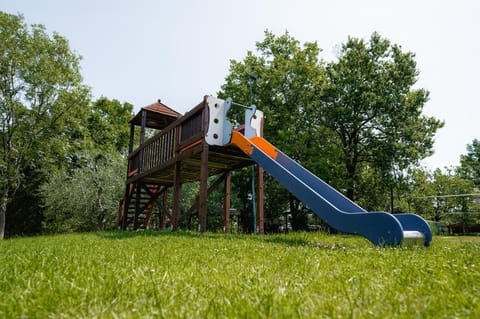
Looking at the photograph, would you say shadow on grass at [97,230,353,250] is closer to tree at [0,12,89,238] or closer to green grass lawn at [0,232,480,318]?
green grass lawn at [0,232,480,318]

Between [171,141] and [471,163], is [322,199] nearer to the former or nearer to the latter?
[171,141]

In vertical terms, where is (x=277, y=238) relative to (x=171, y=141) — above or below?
below

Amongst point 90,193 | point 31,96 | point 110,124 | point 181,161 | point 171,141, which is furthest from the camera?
point 110,124

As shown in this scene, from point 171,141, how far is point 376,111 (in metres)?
14.7

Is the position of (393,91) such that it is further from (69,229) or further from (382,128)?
(69,229)

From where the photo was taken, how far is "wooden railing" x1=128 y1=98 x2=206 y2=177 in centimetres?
861

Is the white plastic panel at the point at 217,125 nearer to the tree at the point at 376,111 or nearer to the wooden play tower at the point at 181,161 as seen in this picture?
the wooden play tower at the point at 181,161

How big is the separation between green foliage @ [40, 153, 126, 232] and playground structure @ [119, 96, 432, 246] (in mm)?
6320

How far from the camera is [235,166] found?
10.5 meters

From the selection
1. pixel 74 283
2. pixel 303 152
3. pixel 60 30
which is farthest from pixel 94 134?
pixel 74 283

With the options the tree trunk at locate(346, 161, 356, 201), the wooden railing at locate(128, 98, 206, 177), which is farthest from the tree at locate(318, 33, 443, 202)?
the wooden railing at locate(128, 98, 206, 177)

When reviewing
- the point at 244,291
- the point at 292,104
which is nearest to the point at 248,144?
the point at 244,291

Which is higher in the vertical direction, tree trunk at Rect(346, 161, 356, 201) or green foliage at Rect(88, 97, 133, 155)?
green foliage at Rect(88, 97, 133, 155)

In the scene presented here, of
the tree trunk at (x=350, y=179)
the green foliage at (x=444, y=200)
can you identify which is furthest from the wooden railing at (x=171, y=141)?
the green foliage at (x=444, y=200)
